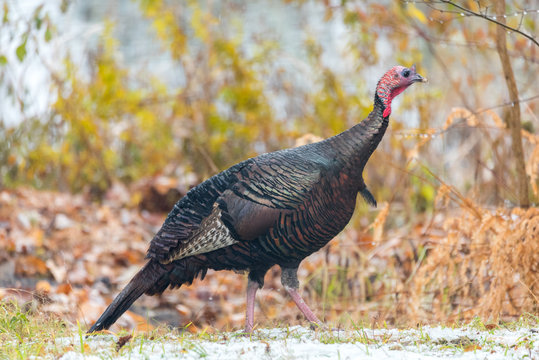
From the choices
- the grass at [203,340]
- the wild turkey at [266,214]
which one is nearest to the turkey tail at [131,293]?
the wild turkey at [266,214]

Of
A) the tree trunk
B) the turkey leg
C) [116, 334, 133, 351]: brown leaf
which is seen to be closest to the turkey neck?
the turkey leg

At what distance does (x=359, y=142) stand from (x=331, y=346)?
1.12m

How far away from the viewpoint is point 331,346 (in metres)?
2.78

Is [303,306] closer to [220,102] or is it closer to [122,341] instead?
[122,341]

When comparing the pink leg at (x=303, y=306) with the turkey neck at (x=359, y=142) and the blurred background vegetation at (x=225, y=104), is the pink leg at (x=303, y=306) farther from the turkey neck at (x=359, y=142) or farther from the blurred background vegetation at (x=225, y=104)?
the blurred background vegetation at (x=225, y=104)

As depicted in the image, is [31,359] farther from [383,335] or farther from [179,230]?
[383,335]

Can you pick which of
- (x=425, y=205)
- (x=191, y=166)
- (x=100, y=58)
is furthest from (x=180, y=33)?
(x=425, y=205)

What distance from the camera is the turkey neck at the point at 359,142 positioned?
11.1ft

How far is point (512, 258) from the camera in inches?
154

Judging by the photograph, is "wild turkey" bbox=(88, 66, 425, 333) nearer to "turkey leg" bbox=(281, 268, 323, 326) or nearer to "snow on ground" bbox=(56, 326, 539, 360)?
"turkey leg" bbox=(281, 268, 323, 326)

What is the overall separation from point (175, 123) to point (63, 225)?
94.4 inches

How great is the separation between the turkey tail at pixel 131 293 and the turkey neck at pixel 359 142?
1.14 meters

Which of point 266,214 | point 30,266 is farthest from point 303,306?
point 30,266

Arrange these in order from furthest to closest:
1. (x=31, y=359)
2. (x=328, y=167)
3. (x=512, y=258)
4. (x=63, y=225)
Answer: (x=63, y=225), (x=512, y=258), (x=328, y=167), (x=31, y=359)
